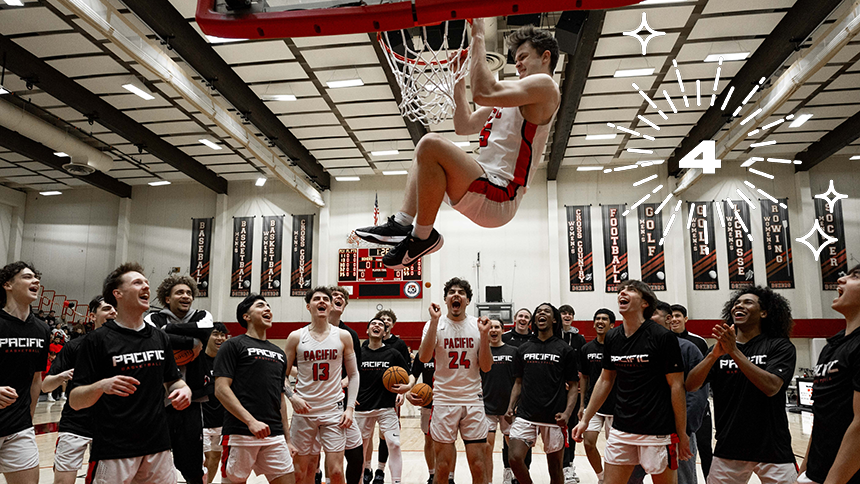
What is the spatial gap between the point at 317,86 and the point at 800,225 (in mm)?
15130

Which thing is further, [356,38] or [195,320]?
[356,38]

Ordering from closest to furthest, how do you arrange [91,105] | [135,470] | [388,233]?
1. [388,233]
2. [135,470]
3. [91,105]

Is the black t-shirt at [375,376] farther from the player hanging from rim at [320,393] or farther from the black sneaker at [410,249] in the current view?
the black sneaker at [410,249]

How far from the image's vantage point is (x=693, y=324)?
1767 cm

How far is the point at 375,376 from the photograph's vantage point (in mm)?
7262

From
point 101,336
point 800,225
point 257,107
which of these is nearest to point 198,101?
point 257,107

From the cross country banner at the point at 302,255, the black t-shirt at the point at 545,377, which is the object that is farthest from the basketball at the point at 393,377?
the cross country banner at the point at 302,255

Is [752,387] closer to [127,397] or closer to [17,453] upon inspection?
[127,397]

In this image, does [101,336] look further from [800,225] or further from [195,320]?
[800,225]

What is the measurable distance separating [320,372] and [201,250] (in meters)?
16.5

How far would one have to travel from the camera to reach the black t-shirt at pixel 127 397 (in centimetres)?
381

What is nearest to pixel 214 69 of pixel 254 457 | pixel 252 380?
pixel 252 380

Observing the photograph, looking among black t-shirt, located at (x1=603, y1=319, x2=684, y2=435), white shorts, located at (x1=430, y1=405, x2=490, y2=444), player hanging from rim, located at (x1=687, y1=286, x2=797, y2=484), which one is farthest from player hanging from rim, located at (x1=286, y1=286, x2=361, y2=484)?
player hanging from rim, located at (x1=687, y1=286, x2=797, y2=484)

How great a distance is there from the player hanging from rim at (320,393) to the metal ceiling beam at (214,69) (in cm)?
765
